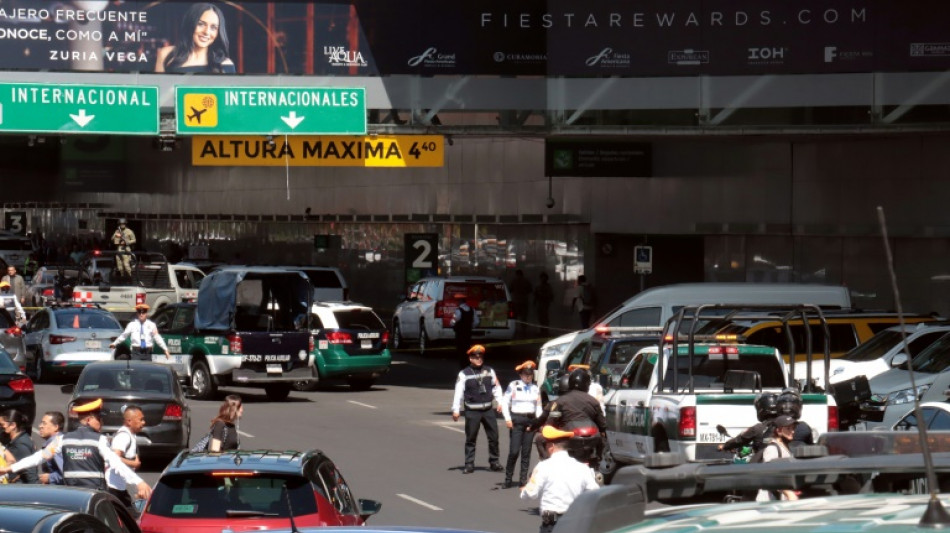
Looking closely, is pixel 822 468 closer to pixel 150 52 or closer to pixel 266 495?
pixel 266 495

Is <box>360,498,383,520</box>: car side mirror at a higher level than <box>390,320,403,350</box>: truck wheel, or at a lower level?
higher

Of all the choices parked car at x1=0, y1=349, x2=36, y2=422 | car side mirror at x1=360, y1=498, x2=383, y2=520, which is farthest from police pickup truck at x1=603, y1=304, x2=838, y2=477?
parked car at x1=0, y1=349, x2=36, y2=422

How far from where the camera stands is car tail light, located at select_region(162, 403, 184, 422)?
2106 cm

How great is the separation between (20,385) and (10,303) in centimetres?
1360

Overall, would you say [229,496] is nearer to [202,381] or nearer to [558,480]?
[558,480]

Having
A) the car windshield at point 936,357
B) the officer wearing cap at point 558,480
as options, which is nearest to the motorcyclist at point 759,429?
the officer wearing cap at point 558,480

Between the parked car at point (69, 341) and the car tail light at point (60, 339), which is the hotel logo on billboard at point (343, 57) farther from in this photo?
the car tail light at point (60, 339)

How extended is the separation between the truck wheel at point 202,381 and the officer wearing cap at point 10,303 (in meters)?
4.06

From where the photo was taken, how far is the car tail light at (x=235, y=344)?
2994 cm

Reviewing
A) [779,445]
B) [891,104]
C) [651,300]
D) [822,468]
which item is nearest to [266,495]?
[779,445]

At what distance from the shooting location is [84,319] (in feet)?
107

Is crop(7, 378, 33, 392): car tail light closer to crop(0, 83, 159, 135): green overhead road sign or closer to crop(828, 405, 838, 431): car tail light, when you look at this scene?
crop(828, 405, 838, 431): car tail light

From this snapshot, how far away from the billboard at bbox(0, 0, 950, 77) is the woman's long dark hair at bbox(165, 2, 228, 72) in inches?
0.8

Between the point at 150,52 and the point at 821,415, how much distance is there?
73.7ft
